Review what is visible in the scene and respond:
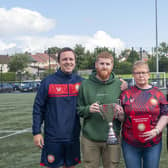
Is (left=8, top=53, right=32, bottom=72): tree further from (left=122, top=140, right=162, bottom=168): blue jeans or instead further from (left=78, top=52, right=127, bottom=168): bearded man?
(left=122, top=140, right=162, bottom=168): blue jeans

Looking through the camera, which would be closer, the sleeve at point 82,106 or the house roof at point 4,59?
the sleeve at point 82,106

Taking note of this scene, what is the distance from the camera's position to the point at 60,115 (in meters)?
2.86

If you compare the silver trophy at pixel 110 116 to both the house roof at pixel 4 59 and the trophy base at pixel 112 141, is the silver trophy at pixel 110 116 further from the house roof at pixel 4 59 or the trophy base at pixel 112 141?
the house roof at pixel 4 59

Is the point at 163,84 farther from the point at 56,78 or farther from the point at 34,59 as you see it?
the point at 34,59

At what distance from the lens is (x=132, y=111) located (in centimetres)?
257

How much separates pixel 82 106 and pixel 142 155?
77 cm

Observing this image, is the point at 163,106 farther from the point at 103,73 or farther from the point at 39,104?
the point at 39,104

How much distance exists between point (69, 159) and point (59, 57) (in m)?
1.10

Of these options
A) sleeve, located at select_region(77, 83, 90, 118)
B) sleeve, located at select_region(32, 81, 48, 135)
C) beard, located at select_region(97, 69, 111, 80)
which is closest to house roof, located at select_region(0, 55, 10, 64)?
sleeve, located at select_region(32, 81, 48, 135)

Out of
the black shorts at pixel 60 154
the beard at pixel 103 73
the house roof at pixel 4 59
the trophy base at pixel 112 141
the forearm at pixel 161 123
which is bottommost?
the black shorts at pixel 60 154

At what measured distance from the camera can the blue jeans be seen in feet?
8.67

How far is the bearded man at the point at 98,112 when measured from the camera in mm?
2754

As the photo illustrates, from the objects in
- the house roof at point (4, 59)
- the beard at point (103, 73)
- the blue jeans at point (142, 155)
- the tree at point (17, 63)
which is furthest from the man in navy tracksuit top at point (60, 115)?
the house roof at point (4, 59)

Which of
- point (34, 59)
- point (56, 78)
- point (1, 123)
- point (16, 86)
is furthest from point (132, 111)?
point (34, 59)
